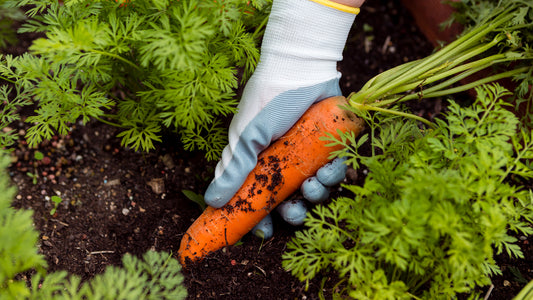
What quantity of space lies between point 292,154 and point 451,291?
0.64 metres

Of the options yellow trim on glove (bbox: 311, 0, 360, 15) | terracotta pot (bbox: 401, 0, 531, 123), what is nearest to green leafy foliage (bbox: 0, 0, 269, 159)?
yellow trim on glove (bbox: 311, 0, 360, 15)

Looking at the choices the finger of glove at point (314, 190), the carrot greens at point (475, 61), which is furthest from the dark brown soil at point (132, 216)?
the carrot greens at point (475, 61)

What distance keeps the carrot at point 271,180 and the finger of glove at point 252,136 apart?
0.04 metres

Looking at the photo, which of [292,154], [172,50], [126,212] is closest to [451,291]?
[292,154]

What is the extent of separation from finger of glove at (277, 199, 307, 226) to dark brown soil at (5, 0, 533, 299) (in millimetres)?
88

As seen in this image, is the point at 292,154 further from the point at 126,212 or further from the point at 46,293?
the point at 46,293

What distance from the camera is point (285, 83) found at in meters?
1.33

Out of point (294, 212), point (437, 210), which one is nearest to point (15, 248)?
point (294, 212)

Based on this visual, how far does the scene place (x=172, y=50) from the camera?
99 cm

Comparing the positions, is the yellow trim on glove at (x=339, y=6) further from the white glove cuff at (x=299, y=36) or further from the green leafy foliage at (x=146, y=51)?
the green leafy foliage at (x=146, y=51)

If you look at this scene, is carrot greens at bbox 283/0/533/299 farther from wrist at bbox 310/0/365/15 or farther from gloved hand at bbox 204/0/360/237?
wrist at bbox 310/0/365/15

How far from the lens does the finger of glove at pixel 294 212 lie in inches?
55.3

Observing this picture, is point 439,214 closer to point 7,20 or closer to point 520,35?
point 520,35

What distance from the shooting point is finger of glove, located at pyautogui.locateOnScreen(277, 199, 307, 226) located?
1.41m
